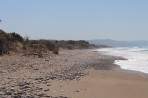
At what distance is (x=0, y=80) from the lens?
513 inches

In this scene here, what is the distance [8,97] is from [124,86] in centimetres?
533

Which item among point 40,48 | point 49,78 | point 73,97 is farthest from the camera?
point 40,48

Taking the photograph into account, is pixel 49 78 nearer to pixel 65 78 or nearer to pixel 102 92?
pixel 65 78

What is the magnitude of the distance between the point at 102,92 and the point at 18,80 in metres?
3.52

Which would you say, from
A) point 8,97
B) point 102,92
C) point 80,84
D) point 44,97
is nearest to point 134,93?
point 102,92

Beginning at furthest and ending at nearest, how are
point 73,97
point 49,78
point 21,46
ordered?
point 21,46, point 49,78, point 73,97

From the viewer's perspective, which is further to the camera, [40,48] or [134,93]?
[40,48]

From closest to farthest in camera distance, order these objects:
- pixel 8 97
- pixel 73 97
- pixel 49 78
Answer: pixel 8 97
pixel 73 97
pixel 49 78

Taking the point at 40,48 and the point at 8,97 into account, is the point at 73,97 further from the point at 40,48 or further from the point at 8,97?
the point at 40,48

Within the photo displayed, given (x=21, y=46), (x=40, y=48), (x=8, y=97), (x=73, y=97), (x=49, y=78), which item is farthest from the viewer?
(x=40, y=48)


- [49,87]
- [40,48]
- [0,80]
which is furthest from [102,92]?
[40,48]

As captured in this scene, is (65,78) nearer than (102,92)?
No

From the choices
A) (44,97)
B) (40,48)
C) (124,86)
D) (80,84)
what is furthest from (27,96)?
(40,48)

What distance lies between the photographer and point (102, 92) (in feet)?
38.4
